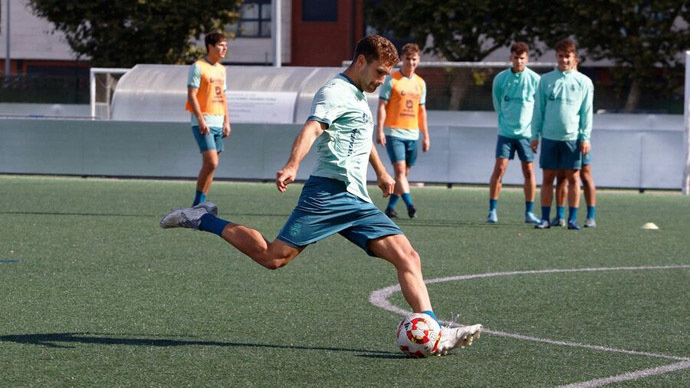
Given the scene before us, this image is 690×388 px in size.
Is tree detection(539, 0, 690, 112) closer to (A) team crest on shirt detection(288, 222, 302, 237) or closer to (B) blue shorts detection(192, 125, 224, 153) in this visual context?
(B) blue shorts detection(192, 125, 224, 153)

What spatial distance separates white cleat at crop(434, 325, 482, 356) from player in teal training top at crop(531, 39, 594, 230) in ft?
24.2

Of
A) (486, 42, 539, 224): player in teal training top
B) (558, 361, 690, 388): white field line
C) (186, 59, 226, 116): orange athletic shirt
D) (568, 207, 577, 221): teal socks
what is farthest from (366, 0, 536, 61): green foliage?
(558, 361, 690, 388): white field line

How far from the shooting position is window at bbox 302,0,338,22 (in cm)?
6366

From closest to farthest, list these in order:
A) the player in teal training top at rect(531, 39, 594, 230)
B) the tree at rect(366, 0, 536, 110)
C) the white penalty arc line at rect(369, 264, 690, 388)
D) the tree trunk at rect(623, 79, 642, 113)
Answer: the white penalty arc line at rect(369, 264, 690, 388) → the player in teal training top at rect(531, 39, 594, 230) → the tree trunk at rect(623, 79, 642, 113) → the tree at rect(366, 0, 536, 110)

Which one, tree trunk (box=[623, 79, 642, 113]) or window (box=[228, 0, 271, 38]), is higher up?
window (box=[228, 0, 271, 38])

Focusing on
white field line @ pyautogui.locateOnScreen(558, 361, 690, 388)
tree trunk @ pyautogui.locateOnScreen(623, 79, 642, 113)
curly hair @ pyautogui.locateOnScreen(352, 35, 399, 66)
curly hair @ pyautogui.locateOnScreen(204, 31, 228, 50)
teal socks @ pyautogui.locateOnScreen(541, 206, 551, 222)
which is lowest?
tree trunk @ pyautogui.locateOnScreen(623, 79, 642, 113)

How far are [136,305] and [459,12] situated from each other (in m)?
39.8

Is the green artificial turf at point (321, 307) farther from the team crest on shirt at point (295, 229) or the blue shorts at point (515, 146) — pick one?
the blue shorts at point (515, 146)

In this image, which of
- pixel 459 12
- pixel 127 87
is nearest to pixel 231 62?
pixel 459 12

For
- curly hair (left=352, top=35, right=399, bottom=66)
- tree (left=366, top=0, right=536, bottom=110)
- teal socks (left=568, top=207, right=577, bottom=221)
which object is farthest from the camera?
tree (left=366, top=0, right=536, bottom=110)

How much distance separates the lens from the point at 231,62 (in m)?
63.9

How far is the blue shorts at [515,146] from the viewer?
48.7 ft

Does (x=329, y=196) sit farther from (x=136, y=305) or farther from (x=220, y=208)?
(x=220, y=208)

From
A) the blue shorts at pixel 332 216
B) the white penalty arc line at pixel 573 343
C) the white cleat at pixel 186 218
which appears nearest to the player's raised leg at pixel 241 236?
the white cleat at pixel 186 218
